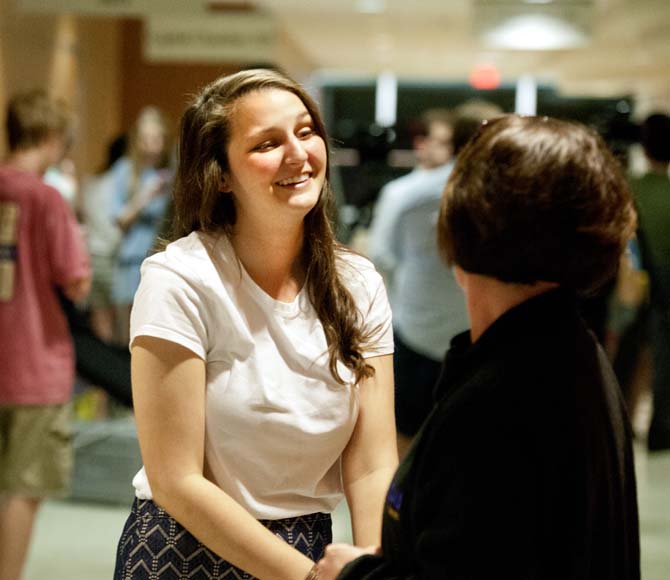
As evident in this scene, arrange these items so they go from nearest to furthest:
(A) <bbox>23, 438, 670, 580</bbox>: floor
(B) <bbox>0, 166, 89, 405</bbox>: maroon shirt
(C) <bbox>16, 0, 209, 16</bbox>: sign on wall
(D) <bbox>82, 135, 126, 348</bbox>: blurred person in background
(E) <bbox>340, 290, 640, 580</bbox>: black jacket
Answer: (E) <bbox>340, 290, 640, 580</bbox>: black jacket, (B) <bbox>0, 166, 89, 405</bbox>: maroon shirt, (A) <bbox>23, 438, 670, 580</bbox>: floor, (D) <bbox>82, 135, 126, 348</bbox>: blurred person in background, (C) <bbox>16, 0, 209, 16</bbox>: sign on wall

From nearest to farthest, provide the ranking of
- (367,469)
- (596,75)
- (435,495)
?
(435,495), (367,469), (596,75)

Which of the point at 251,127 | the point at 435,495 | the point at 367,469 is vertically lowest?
the point at 367,469

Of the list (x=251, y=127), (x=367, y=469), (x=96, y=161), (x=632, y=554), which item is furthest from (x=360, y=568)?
(x=96, y=161)

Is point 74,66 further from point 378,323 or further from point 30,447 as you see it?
point 378,323

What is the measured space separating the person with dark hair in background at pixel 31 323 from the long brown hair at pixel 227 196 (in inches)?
71.9

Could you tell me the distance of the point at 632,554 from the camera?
3.94ft

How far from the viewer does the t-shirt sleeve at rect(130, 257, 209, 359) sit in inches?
59.5

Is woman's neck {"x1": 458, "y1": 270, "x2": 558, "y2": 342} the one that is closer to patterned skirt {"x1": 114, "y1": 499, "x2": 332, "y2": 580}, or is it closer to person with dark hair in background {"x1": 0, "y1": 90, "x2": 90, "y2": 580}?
patterned skirt {"x1": 114, "y1": 499, "x2": 332, "y2": 580}

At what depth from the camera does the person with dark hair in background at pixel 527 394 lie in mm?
1100

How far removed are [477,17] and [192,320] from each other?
5.24 metres

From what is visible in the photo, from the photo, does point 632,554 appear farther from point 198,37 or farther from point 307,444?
point 198,37

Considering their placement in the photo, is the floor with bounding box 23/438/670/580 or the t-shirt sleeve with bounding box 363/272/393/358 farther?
the floor with bounding box 23/438/670/580

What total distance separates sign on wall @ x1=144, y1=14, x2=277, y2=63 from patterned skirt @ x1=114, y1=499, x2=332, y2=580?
5995 mm

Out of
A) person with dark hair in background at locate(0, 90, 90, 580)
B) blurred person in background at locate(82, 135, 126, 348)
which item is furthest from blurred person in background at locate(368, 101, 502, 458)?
blurred person in background at locate(82, 135, 126, 348)
